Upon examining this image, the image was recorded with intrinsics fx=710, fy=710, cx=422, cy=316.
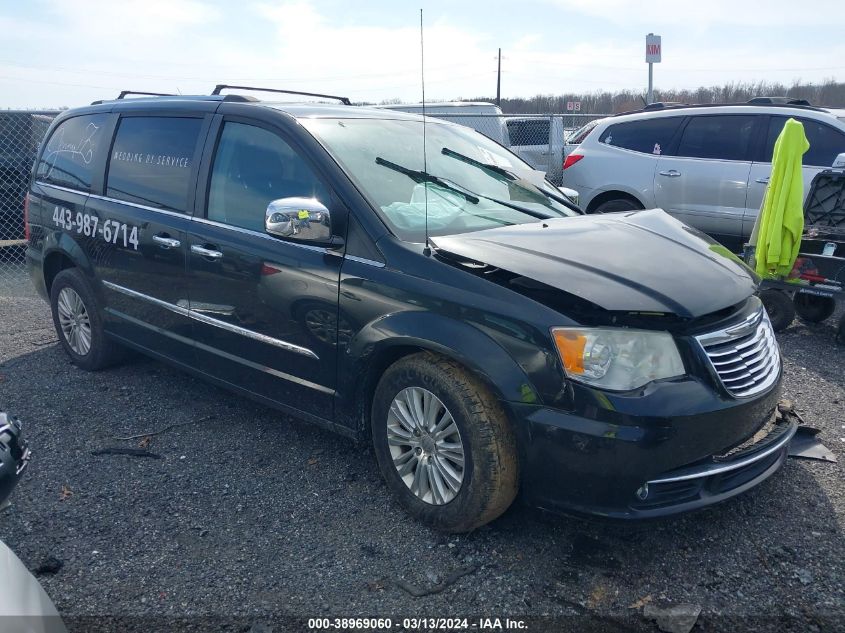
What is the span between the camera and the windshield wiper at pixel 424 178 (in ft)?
11.8

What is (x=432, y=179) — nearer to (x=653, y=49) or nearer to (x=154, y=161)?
(x=154, y=161)

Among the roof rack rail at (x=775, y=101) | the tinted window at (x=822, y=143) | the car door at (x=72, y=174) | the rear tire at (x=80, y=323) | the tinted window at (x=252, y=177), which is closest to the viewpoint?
the tinted window at (x=252, y=177)

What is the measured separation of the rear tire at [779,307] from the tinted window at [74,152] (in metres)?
5.35

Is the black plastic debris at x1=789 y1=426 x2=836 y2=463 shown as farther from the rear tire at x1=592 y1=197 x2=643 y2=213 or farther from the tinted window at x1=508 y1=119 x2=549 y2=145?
the tinted window at x1=508 y1=119 x2=549 y2=145

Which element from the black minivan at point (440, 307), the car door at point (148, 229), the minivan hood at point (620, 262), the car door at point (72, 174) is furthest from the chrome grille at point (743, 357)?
the car door at point (72, 174)

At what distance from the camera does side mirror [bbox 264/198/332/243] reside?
3.16 m

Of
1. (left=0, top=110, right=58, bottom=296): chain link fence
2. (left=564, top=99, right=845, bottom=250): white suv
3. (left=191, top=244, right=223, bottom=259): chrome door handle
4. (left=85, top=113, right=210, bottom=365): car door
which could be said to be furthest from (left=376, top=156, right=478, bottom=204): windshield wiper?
(left=0, top=110, right=58, bottom=296): chain link fence

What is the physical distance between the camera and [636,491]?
2641 mm

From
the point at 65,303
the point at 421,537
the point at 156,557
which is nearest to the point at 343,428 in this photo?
the point at 421,537

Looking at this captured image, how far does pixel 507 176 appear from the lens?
417cm

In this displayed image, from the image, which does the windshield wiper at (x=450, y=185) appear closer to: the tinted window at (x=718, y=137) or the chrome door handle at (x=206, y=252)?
the chrome door handle at (x=206, y=252)

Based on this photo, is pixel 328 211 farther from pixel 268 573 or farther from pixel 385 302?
pixel 268 573

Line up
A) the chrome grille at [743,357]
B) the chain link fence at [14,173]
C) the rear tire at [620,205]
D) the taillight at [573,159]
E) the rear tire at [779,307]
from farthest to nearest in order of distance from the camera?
the chain link fence at [14,173]
the taillight at [573,159]
the rear tire at [620,205]
the rear tire at [779,307]
the chrome grille at [743,357]

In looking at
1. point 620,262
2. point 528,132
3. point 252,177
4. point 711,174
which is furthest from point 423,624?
point 528,132
